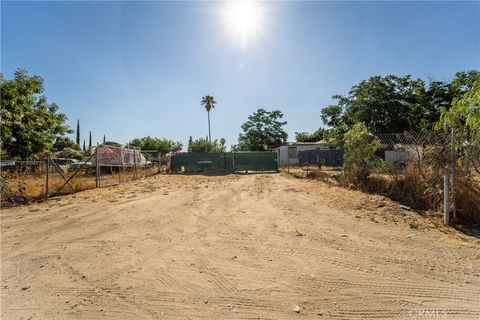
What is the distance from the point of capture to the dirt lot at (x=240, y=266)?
129 inches

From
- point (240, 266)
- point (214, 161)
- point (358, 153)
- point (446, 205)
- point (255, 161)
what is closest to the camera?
point (240, 266)

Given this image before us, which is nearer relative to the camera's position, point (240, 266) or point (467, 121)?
point (240, 266)

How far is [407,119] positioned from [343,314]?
32.6 metres

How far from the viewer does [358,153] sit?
10977 millimetres

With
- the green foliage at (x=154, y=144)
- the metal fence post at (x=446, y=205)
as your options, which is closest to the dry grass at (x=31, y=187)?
the metal fence post at (x=446, y=205)

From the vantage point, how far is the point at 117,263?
15.2 ft

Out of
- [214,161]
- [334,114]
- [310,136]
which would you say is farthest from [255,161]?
[310,136]

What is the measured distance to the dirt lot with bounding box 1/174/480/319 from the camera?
3271 millimetres

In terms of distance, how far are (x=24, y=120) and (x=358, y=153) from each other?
12.9 meters

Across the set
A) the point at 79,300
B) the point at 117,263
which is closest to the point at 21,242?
the point at 117,263

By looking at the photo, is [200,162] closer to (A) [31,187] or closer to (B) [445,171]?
(A) [31,187]

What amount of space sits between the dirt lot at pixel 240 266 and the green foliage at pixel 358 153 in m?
2.90

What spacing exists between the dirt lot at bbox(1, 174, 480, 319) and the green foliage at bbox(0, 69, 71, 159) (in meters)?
5.34

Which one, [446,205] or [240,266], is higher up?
[446,205]
